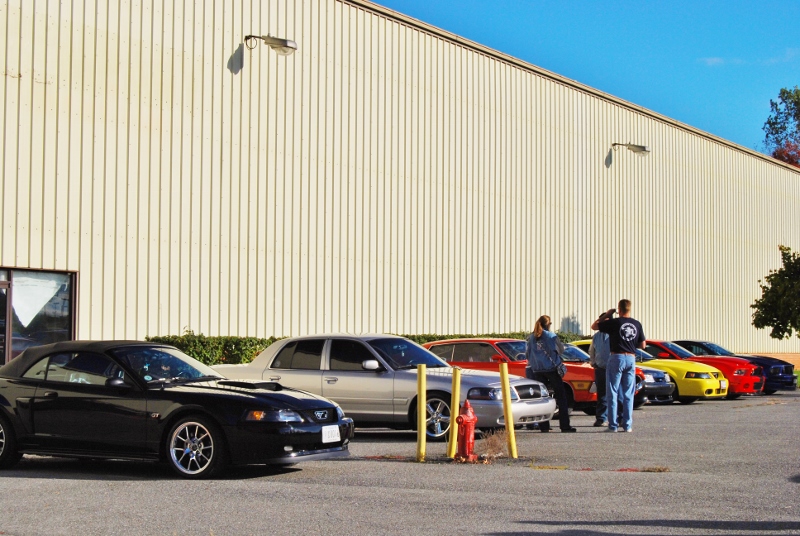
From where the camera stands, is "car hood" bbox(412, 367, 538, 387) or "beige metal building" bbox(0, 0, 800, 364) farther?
"beige metal building" bbox(0, 0, 800, 364)

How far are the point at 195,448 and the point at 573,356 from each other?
10.7 metres

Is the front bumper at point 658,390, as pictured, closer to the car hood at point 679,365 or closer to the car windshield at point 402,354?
the car hood at point 679,365

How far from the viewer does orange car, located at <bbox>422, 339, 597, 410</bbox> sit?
59.1 feet

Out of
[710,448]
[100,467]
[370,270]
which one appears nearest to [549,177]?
[370,270]

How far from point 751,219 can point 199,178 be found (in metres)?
29.6

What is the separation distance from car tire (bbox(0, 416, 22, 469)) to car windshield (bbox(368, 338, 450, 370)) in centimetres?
493

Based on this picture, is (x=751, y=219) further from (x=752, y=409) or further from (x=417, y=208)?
(x=752, y=409)

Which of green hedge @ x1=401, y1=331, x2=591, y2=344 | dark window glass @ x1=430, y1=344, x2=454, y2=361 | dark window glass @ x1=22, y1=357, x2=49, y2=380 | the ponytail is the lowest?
dark window glass @ x1=22, y1=357, x2=49, y2=380

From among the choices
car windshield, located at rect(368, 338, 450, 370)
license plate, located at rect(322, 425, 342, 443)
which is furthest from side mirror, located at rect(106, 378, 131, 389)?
car windshield, located at rect(368, 338, 450, 370)

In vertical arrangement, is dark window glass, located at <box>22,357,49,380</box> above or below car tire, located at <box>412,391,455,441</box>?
above

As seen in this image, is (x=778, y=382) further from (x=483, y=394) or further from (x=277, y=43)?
(x=483, y=394)

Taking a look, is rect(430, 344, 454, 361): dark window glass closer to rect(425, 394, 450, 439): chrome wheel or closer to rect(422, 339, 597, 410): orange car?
rect(422, 339, 597, 410): orange car

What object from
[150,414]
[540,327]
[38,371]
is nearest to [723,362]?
[540,327]

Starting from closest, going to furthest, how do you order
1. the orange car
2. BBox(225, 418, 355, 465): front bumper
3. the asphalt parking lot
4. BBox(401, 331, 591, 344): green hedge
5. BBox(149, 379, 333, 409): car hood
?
the asphalt parking lot
BBox(225, 418, 355, 465): front bumper
BBox(149, 379, 333, 409): car hood
the orange car
BBox(401, 331, 591, 344): green hedge
